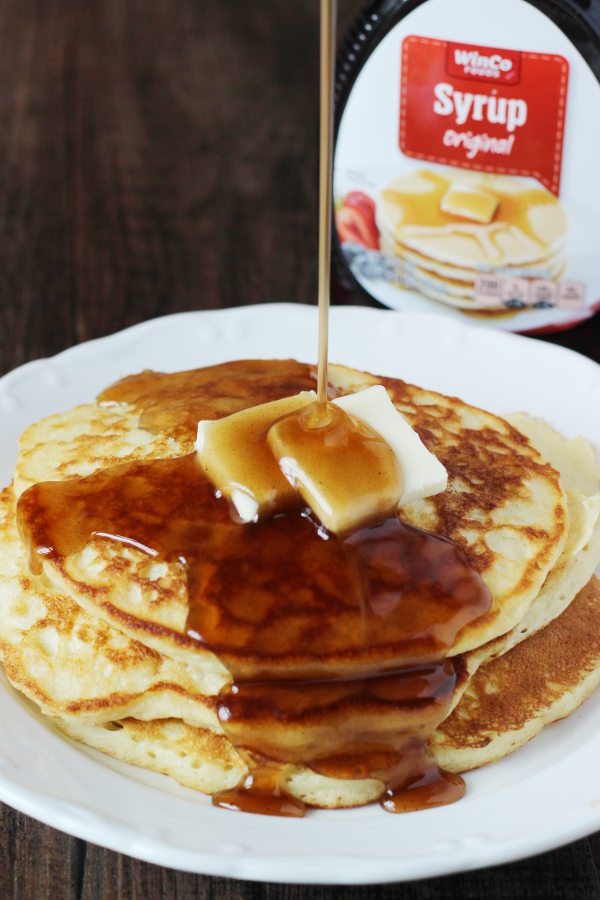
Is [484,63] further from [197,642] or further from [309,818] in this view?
[309,818]

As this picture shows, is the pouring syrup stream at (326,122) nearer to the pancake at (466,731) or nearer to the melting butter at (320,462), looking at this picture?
the melting butter at (320,462)

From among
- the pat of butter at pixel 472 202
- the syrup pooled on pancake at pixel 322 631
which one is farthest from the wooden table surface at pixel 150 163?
the syrup pooled on pancake at pixel 322 631

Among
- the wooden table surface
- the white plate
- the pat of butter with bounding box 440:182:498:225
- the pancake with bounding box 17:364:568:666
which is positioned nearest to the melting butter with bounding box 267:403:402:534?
the pancake with bounding box 17:364:568:666

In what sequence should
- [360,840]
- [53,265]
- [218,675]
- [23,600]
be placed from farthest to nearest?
[53,265] → [23,600] → [218,675] → [360,840]

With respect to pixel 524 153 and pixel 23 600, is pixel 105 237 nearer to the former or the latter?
pixel 524 153

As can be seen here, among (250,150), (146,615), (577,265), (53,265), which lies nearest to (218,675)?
(146,615)

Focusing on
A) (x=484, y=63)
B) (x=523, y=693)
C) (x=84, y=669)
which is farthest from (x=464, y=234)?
(x=84, y=669)
